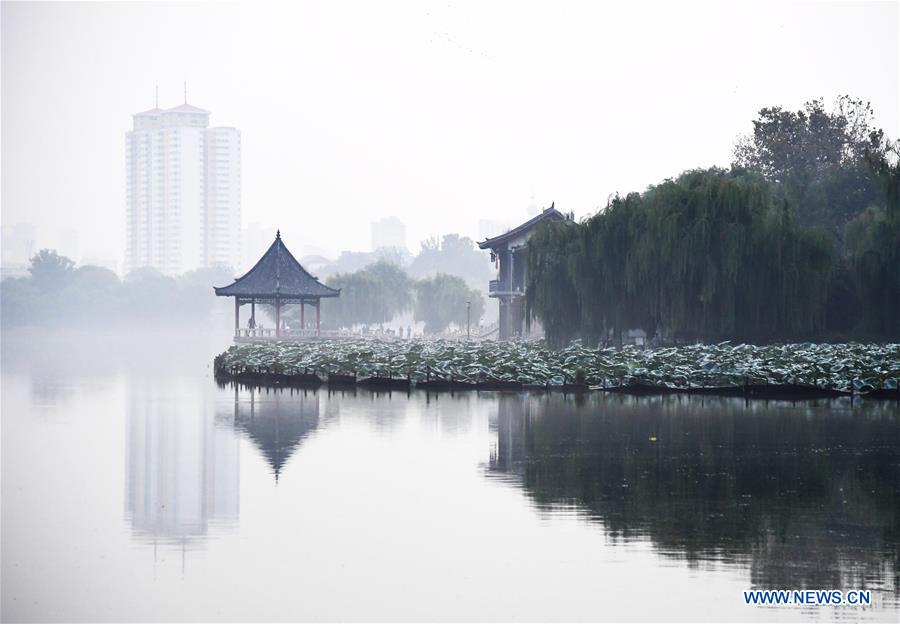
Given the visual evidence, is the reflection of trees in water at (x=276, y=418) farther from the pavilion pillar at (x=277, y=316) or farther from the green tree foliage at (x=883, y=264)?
the pavilion pillar at (x=277, y=316)

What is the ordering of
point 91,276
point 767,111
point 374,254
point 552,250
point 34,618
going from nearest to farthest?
1. point 34,618
2. point 552,250
3. point 767,111
4. point 91,276
5. point 374,254

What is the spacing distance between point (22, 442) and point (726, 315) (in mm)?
19110

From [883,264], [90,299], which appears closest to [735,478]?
[883,264]

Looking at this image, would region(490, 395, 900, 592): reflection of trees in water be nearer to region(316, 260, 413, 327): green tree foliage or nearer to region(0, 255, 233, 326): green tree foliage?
region(316, 260, 413, 327): green tree foliage

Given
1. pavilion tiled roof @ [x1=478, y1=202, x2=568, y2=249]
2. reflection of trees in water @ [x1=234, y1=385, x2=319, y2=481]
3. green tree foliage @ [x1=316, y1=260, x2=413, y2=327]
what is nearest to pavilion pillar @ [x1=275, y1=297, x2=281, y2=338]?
pavilion tiled roof @ [x1=478, y1=202, x2=568, y2=249]

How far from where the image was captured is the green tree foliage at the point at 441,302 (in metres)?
93.6

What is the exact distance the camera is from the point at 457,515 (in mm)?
13820

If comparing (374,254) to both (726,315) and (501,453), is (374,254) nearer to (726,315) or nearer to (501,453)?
(726,315)

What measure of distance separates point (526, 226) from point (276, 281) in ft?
35.4

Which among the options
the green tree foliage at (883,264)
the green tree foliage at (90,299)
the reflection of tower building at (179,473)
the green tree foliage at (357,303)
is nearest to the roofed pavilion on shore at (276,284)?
the green tree foliage at (883,264)

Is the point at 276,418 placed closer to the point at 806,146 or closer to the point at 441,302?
the point at 806,146

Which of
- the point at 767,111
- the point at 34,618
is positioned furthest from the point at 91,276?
the point at 34,618

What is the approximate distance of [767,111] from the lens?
198ft

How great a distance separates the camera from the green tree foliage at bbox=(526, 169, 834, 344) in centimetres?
3484
